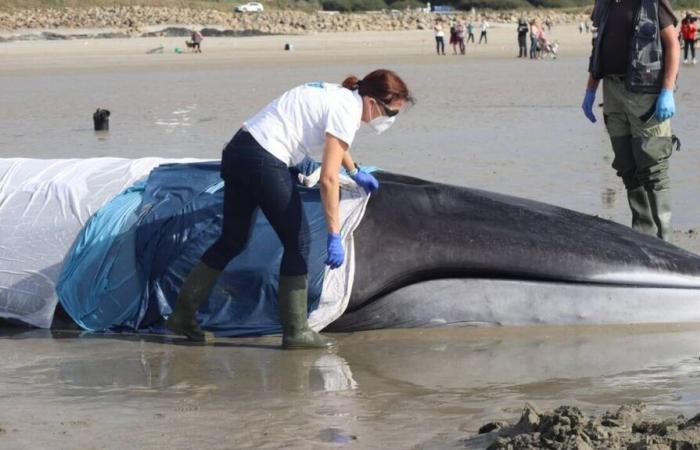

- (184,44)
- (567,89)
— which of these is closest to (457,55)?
(184,44)

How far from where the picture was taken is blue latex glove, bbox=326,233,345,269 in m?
6.69

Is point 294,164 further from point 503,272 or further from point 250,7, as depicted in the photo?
point 250,7

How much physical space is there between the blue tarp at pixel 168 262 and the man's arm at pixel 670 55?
99.0 inches

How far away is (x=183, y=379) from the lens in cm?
639

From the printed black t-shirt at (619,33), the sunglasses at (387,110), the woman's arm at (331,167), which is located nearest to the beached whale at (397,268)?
the woman's arm at (331,167)

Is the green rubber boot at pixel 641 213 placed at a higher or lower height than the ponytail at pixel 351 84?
lower

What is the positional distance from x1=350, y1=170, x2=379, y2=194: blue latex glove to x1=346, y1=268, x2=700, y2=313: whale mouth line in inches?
21.1

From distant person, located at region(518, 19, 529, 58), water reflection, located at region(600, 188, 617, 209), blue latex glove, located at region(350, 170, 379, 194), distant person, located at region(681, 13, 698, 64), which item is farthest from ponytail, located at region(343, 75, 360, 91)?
distant person, located at region(518, 19, 529, 58)

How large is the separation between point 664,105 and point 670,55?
0.34m

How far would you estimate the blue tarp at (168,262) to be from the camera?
24.0ft

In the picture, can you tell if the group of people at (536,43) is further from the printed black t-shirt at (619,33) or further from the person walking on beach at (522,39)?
the printed black t-shirt at (619,33)

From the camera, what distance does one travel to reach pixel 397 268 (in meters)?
7.28

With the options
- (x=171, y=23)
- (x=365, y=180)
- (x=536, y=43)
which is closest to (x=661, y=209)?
(x=365, y=180)

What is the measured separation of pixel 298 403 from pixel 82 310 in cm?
222
